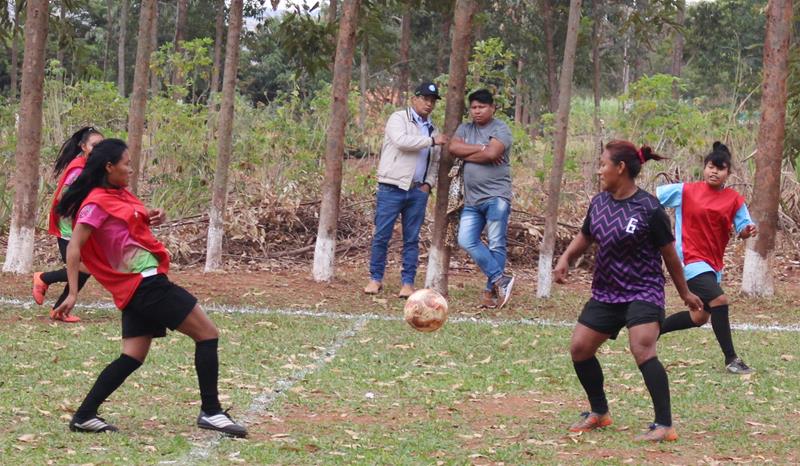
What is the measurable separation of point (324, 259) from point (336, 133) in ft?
4.48

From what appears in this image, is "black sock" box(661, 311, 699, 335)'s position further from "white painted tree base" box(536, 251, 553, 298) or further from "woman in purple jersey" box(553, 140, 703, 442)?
"white painted tree base" box(536, 251, 553, 298)

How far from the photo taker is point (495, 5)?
3456 cm

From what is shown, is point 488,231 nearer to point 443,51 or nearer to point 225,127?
point 225,127

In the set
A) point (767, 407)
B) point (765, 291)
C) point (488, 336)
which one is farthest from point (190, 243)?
→ point (767, 407)

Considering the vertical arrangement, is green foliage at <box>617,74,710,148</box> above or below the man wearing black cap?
above

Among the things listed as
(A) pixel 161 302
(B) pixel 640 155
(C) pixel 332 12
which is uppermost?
(C) pixel 332 12

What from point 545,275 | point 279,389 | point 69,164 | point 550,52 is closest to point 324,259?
point 545,275

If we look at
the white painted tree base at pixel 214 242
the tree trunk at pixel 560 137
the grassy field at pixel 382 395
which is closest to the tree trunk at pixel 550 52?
the white painted tree base at pixel 214 242

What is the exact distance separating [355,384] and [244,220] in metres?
7.32

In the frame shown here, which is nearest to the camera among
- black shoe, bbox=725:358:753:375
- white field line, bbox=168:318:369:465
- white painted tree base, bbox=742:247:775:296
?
white field line, bbox=168:318:369:465

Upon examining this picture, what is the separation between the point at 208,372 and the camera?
6355 mm

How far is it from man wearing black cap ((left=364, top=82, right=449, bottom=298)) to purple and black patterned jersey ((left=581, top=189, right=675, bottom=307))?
16.8ft

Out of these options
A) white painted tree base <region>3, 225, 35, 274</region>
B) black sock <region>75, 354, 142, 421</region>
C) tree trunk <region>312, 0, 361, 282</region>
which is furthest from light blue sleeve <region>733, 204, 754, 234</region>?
white painted tree base <region>3, 225, 35, 274</region>

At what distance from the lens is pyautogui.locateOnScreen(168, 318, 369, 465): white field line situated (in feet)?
19.6
